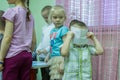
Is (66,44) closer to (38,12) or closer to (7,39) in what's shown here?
(7,39)

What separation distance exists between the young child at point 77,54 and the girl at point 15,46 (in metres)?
0.31

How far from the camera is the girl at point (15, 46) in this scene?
55.9 inches

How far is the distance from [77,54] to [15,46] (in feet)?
1.54

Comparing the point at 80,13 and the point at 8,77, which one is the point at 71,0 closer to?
the point at 80,13

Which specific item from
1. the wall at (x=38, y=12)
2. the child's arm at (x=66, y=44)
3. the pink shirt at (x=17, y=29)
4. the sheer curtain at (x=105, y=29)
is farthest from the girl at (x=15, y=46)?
the wall at (x=38, y=12)

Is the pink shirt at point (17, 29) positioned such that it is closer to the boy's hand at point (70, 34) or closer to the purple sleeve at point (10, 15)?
the purple sleeve at point (10, 15)

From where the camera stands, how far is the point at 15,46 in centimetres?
145

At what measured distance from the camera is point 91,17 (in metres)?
2.26

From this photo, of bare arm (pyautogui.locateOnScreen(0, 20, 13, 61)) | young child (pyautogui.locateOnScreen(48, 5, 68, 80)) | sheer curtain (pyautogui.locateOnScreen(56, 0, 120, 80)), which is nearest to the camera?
bare arm (pyautogui.locateOnScreen(0, 20, 13, 61))

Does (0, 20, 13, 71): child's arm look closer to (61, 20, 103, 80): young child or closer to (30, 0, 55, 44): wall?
(61, 20, 103, 80): young child

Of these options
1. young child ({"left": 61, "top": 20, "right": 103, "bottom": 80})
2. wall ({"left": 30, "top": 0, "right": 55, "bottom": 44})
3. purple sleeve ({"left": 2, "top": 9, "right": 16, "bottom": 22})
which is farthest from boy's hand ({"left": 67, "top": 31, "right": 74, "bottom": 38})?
wall ({"left": 30, "top": 0, "right": 55, "bottom": 44})

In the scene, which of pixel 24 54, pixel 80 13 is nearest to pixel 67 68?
pixel 24 54

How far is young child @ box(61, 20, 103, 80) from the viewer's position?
1.66 m

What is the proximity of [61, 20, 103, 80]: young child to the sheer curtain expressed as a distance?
473 mm
